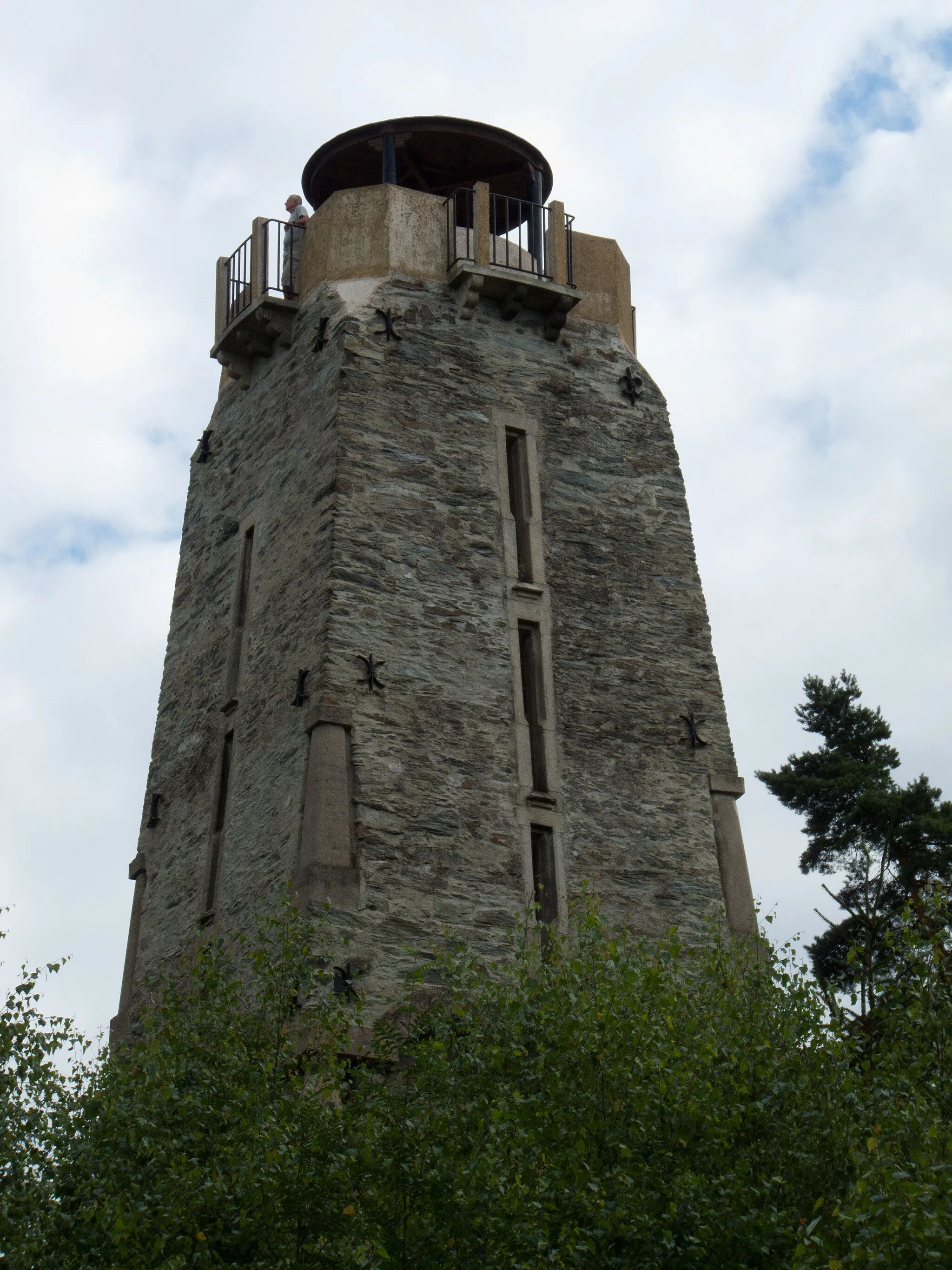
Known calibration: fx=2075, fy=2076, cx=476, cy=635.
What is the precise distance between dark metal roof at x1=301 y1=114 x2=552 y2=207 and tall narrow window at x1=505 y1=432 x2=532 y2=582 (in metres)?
4.12

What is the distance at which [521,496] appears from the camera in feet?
80.3

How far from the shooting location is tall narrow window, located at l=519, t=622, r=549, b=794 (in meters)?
22.7

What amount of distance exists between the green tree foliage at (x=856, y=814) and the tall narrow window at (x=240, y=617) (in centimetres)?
943

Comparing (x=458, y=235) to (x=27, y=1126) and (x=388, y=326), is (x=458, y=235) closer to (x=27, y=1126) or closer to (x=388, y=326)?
(x=388, y=326)

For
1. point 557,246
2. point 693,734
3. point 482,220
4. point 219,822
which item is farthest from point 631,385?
point 219,822

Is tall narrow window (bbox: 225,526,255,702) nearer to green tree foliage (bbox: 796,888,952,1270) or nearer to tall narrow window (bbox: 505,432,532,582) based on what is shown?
tall narrow window (bbox: 505,432,532,582)

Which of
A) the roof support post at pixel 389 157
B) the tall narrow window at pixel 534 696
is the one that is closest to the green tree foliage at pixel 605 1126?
the tall narrow window at pixel 534 696

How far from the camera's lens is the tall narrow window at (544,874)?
2184cm

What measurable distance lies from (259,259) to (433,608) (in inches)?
231

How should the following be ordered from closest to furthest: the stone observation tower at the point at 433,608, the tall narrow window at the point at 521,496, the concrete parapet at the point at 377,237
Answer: the stone observation tower at the point at 433,608, the tall narrow window at the point at 521,496, the concrete parapet at the point at 377,237

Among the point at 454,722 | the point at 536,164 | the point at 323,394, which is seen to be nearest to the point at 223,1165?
the point at 454,722

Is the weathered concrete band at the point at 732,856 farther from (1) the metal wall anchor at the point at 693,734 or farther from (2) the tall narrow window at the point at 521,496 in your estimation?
(2) the tall narrow window at the point at 521,496

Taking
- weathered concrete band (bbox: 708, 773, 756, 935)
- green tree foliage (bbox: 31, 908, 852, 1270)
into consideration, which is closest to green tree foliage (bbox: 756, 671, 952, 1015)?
weathered concrete band (bbox: 708, 773, 756, 935)

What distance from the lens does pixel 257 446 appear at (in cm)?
2578
